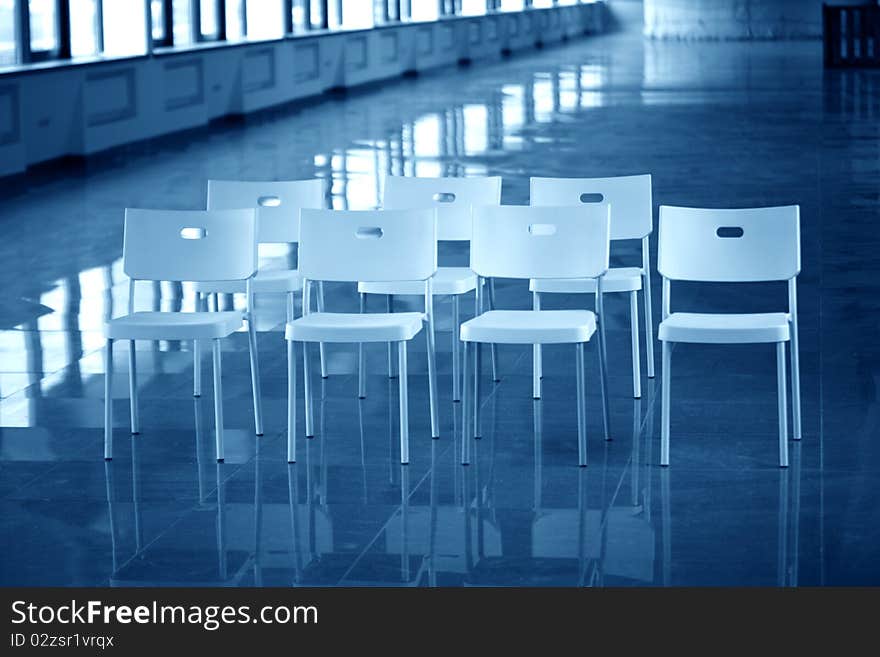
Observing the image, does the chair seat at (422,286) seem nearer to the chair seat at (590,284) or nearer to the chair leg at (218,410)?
the chair seat at (590,284)

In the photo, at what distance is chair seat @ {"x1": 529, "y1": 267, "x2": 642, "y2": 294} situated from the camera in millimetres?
5848

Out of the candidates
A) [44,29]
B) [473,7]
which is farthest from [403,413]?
[473,7]

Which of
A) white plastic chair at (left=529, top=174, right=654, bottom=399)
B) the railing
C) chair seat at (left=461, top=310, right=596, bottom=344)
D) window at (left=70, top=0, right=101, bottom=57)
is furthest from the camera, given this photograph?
the railing

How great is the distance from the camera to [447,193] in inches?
251

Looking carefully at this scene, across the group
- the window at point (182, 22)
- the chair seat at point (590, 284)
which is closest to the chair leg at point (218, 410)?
the chair seat at point (590, 284)

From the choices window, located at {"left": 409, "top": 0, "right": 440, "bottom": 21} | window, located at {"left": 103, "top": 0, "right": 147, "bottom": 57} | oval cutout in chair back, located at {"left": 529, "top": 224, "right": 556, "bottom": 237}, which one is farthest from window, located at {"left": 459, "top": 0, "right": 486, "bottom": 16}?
oval cutout in chair back, located at {"left": 529, "top": 224, "right": 556, "bottom": 237}

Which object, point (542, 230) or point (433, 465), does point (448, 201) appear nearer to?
point (542, 230)

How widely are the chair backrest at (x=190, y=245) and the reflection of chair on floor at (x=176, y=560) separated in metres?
1.08

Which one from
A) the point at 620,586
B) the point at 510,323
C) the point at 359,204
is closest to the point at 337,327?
the point at 510,323

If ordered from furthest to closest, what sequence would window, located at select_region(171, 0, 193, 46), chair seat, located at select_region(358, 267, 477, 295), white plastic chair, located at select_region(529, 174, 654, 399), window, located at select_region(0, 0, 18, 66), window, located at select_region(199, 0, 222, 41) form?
window, located at select_region(199, 0, 222, 41)
window, located at select_region(171, 0, 193, 46)
window, located at select_region(0, 0, 18, 66)
white plastic chair, located at select_region(529, 174, 654, 399)
chair seat, located at select_region(358, 267, 477, 295)

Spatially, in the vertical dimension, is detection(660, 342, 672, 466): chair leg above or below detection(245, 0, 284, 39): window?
below

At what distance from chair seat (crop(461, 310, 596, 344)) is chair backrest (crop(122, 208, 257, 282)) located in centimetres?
87

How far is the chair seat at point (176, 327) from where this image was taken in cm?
507

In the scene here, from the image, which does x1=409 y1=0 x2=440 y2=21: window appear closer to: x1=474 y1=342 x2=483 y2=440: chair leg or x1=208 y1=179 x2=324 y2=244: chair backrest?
x1=208 y1=179 x2=324 y2=244: chair backrest
